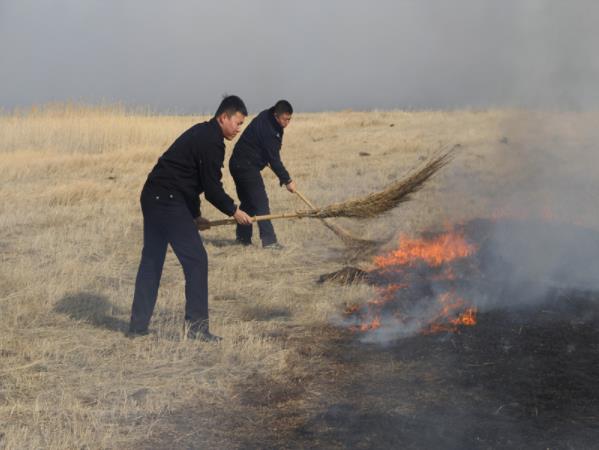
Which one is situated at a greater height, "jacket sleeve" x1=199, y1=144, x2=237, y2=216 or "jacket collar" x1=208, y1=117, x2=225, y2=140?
"jacket collar" x1=208, y1=117, x2=225, y2=140

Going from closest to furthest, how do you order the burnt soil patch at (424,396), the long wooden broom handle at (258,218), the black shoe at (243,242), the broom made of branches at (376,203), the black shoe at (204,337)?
1. the burnt soil patch at (424,396)
2. the black shoe at (204,337)
3. the long wooden broom handle at (258,218)
4. the broom made of branches at (376,203)
5. the black shoe at (243,242)

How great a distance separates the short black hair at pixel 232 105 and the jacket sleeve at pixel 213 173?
29cm

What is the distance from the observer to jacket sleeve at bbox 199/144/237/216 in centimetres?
546

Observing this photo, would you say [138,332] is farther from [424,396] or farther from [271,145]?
[271,145]

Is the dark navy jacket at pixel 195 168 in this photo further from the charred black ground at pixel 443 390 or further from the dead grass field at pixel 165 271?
the charred black ground at pixel 443 390

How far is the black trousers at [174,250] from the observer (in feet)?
18.2

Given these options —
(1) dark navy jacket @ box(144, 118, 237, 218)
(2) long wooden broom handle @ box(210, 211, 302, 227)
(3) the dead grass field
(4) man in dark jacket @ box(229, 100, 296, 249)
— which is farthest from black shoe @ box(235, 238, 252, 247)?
(1) dark navy jacket @ box(144, 118, 237, 218)

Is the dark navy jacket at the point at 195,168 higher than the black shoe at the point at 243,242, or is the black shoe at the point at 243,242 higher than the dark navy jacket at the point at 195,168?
the dark navy jacket at the point at 195,168

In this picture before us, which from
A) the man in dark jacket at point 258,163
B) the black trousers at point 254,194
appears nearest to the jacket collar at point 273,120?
the man in dark jacket at point 258,163

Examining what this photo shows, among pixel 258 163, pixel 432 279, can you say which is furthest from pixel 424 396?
pixel 258 163

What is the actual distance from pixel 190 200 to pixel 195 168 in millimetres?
274

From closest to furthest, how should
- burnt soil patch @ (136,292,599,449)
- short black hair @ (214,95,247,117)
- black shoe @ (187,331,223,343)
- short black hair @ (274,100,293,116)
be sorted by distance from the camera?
burnt soil patch @ (136,292,599,449) < short black hair @ (214,95,247,117) < black shoe @ (187,331,223,343) < short black hair @ (274,100,293,116)

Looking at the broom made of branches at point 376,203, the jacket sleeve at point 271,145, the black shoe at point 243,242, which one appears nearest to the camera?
the broom made of branches at point 376,203

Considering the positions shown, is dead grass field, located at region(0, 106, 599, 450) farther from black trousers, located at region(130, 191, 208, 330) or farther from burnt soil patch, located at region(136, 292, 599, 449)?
black trousers, located at region(130, 191, 208, 330)
